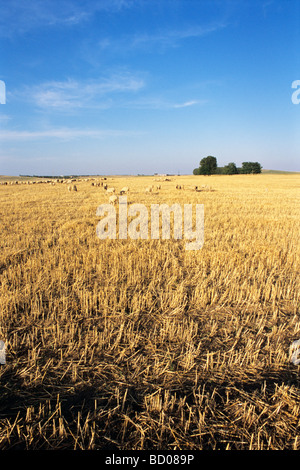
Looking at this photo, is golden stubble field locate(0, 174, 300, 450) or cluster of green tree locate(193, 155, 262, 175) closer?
golden stubble field locate(0, 174, 300, 450)

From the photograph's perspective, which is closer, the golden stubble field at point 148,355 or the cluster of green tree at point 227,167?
the golden stubble field at point 148,355

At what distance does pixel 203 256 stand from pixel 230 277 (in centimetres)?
136

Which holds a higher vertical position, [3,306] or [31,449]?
[3,306]

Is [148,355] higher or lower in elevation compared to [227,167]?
lower

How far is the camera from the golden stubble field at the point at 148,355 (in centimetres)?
188

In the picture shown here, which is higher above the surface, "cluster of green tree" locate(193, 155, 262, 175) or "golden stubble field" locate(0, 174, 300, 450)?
"cluster of green tree" locate(193, 155, 262, 175)

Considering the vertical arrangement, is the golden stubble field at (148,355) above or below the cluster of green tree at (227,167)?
below

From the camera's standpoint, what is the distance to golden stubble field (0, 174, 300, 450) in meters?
1.88

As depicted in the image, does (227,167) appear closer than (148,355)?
No

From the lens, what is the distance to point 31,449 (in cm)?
174

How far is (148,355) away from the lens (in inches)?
106
